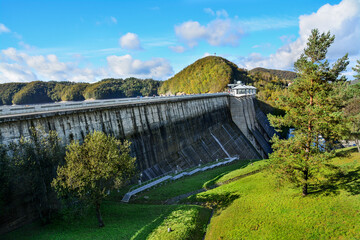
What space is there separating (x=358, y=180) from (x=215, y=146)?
2829 cm

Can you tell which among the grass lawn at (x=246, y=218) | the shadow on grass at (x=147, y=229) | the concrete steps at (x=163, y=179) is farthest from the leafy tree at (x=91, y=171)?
the concrete steps at (x=163, y=179)

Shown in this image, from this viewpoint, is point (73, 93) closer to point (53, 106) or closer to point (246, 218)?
point (53, 106)

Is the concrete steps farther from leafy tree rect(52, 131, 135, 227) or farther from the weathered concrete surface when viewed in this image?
the weathered concrete surface

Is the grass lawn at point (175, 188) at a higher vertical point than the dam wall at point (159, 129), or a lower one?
lower

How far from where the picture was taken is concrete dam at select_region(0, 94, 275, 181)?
58.3 ft

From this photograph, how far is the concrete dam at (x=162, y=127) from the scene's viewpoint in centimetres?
1777

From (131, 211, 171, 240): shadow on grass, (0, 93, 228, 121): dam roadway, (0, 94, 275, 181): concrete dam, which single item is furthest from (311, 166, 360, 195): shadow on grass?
(0, 93, 228, 121): dam roadway

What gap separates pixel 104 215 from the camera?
49.4 ft

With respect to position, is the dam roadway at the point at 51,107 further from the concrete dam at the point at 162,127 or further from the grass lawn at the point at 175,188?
the grass lawn at the point at 175,188

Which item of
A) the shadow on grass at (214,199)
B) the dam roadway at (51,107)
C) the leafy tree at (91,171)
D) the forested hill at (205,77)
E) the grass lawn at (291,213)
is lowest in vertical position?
the shadow on grass at (214,199)

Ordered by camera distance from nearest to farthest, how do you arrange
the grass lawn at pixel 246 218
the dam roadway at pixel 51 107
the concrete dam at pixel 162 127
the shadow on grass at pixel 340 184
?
the grass lawn at pixel 246 218
the shadow on grass at pixel 340 184
the dam roadway at pixel 51 107
the concrete dam at pixel 162 127

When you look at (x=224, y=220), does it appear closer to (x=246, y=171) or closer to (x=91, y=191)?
(x=91, y=191)

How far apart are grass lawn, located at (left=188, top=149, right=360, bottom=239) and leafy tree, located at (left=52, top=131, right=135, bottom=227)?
772 centimetres

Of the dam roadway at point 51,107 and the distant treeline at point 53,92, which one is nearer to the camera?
the dam roadway at point 51,107
